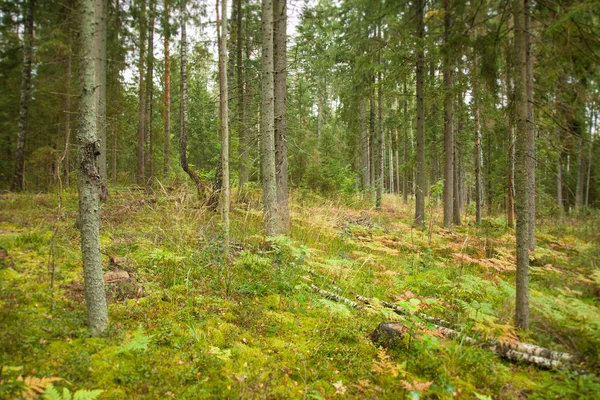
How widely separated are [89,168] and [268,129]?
3.91 m

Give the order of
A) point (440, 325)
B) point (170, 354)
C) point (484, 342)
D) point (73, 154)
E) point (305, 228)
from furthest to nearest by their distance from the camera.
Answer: point (73, 154), point (305, 228), point (440, 325), point (484, 342), point (170, 354)

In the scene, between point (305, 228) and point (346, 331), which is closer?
point (346, 331)

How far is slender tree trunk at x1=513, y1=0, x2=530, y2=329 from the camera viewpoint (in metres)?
3.64

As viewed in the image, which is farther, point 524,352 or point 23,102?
point 23,102

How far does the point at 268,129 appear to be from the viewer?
6375mm

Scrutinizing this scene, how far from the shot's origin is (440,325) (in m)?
4.11

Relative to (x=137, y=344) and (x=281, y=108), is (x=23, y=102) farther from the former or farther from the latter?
(x=137, y=344)

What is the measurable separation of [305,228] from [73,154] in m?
14.9

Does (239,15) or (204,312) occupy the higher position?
(239,15)

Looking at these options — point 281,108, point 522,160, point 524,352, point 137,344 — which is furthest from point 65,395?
point 281,108

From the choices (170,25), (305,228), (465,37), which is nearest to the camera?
(465,37)

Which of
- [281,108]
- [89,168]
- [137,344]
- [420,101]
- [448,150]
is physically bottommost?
[137,344]

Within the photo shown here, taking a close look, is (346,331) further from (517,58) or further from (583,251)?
(583,251)

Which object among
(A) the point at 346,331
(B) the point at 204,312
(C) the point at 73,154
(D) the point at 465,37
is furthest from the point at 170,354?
(C) the point at 73,154
